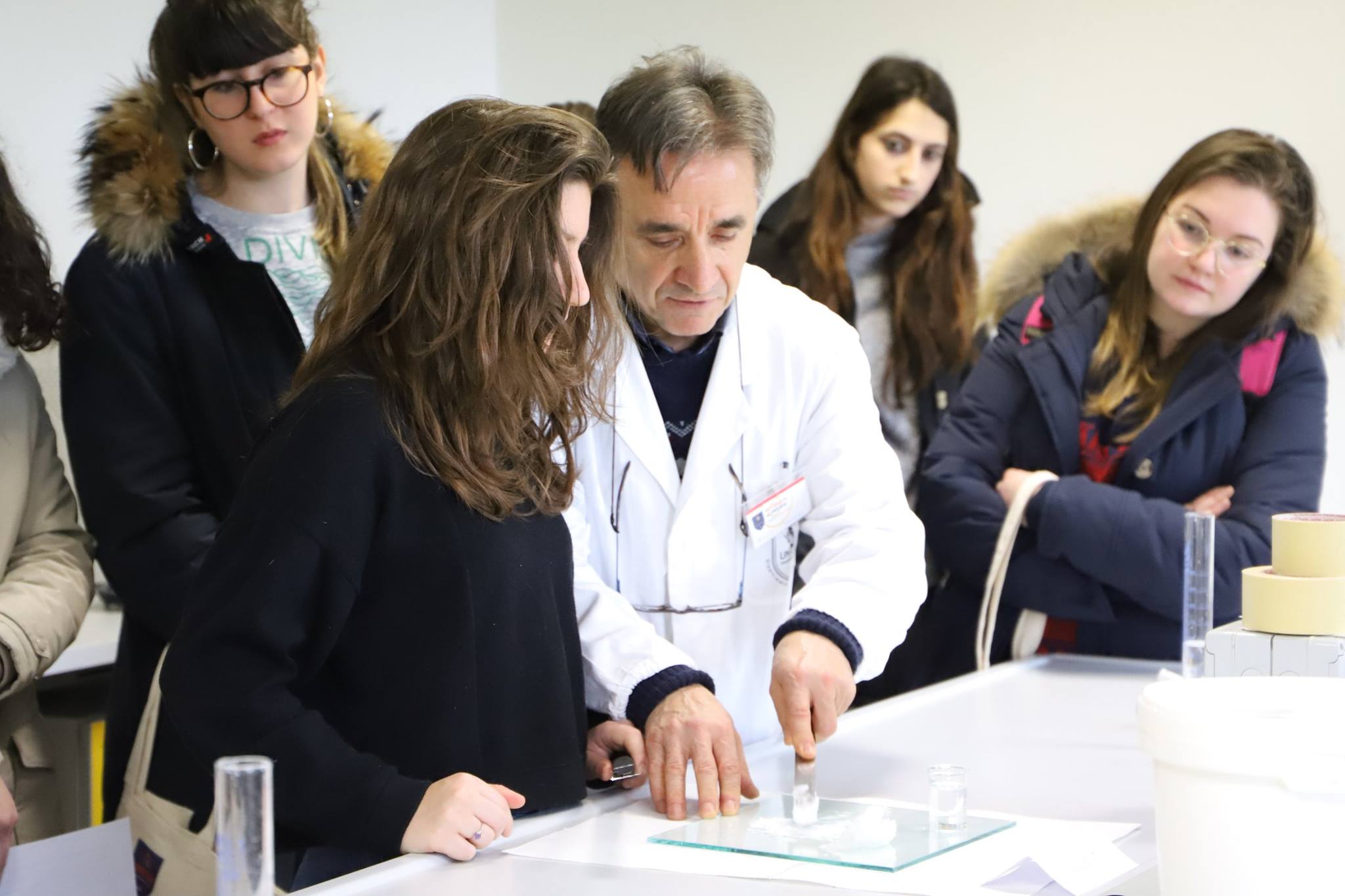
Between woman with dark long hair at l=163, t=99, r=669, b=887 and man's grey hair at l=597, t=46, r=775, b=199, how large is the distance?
20 centimetres

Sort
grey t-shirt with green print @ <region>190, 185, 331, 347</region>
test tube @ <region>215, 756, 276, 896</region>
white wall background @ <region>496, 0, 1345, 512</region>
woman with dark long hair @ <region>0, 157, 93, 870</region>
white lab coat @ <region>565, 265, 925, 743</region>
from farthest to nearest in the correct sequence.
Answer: white wall background @ <region>496, 0, 1345, 512</region>
grey t-shirt with green print @ <region>190, 185, 331, 347</region>
woman with dark long hair @ <region>0, 157, 93, 870</region>
white lab coat @ <region>565, 265, 925, 743</region>
test tube @ <region>215, 756, 276, 896</region>

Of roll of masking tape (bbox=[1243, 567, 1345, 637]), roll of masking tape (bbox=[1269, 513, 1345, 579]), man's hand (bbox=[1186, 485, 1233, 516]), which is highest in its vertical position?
roll of masking tape (bbox=[1269, 513, 1345, 579])

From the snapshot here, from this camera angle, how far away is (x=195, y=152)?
2.10 m

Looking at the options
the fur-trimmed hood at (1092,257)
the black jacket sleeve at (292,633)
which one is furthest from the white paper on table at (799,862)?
the fur-trimmed hood at (1092,257)

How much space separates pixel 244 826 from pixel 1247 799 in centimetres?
64

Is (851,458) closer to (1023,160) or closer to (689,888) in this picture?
(689,888)

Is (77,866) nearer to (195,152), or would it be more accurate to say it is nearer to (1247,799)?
(195,152)

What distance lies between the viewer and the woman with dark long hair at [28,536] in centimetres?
187

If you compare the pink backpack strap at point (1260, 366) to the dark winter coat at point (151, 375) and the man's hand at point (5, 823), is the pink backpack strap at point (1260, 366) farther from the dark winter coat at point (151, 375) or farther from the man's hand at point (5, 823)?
the man's hand at point (5, 823)

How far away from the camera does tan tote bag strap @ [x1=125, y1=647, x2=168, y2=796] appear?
156 centimetres

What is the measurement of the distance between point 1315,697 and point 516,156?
804mm

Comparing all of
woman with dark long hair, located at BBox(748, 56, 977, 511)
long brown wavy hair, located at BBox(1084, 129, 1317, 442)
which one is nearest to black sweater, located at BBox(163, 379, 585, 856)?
long brown wavy hair, located at BBox(1084, 129, 1317, 442)

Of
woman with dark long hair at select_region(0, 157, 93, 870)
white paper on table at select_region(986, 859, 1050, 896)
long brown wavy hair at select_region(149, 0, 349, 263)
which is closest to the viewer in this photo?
white paper on table at select_region(986, 859, 1050, 896)

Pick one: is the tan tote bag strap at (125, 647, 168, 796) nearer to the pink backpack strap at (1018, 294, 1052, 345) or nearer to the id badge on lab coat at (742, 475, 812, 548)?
the id badge on lab coat at (742, 475, 812, 548)
